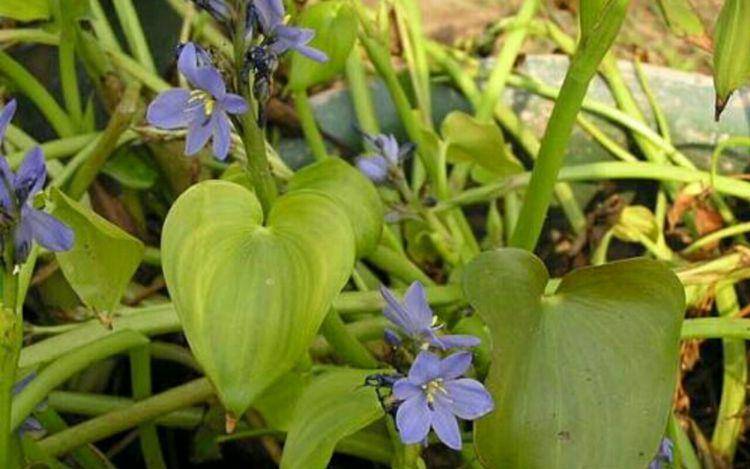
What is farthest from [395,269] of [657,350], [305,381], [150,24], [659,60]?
[659,60]

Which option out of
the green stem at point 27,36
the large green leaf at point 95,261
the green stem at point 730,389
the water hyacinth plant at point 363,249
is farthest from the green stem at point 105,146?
the green stem at point 730,389

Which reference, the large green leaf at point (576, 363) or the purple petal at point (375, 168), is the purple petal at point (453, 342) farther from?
the purple petal at point (375, 168)

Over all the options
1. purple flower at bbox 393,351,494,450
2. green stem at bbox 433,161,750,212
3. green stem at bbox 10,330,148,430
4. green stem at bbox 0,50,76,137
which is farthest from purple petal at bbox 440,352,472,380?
green stem at bbox 0,50,76,137

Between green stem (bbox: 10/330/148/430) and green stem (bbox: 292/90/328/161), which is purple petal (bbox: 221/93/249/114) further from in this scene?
green stem (bbox: 292/90/328/161)

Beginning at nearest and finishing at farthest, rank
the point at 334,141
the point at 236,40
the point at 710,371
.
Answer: the point at 236,40 < the point at 710,371 < the point at 334,141

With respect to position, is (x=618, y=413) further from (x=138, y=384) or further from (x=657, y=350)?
(x=138, y=384)

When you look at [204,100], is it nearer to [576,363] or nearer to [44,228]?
[44,228]
